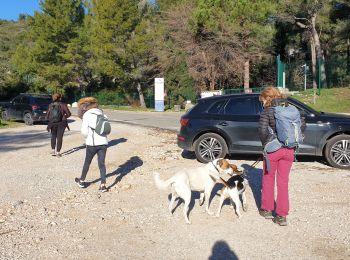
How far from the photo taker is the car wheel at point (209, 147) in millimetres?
9836

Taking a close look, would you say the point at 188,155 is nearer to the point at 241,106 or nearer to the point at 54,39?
the point at 241,106

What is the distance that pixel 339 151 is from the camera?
909 centimetres

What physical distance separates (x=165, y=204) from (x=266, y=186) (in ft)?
5.60

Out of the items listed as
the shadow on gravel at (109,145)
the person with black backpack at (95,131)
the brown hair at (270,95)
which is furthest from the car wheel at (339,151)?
the shadow on gravel at (109,145)

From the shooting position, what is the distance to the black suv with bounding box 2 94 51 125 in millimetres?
21344

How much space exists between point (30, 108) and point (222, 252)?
18647 mm

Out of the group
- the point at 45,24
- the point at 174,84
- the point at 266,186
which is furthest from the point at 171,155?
the point at 45,24

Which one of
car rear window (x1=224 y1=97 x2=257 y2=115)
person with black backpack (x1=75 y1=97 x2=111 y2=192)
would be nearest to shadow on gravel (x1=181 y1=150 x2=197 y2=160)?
car rear window (x1=224 y1=97 x2=257 y2=115)

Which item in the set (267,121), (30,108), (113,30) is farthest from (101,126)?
(113,30)

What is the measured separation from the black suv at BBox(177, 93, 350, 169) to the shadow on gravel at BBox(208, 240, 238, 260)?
4790mm

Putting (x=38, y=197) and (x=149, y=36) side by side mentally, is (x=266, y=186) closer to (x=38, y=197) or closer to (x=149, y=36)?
(x=38, y=197)

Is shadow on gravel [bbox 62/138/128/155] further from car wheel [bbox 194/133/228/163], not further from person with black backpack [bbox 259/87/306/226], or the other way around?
person with black backpack [bbox 259/87/306/226]

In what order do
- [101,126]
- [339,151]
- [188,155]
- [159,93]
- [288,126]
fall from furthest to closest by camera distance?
[159,93] < [188,155] < [339,151] < [101,126] < [288,126]

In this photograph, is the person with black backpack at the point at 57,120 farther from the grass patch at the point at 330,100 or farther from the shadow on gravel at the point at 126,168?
the grass patch at the point at 330,100
